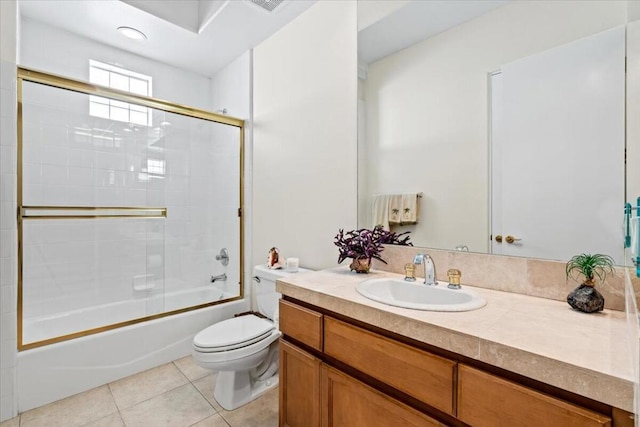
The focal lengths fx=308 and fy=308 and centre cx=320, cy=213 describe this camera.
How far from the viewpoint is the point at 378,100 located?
5.80 ft

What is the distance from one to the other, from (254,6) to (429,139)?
161cm

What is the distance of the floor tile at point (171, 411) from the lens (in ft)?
5.41

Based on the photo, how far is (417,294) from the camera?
4.43 ft

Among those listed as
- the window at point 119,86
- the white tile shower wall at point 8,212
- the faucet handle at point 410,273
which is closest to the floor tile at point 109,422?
the white tile shower wall at point 8,212

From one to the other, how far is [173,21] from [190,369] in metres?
2.59

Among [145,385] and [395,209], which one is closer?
[395,209]

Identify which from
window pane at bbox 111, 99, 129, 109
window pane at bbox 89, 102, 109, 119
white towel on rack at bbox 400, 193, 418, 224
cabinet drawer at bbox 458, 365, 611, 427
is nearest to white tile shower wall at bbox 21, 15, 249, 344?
window pane at bbox 89, 102, 109, 119

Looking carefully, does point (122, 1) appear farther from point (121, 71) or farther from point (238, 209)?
point (238, 209)

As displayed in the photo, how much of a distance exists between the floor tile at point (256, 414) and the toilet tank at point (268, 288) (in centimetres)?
51

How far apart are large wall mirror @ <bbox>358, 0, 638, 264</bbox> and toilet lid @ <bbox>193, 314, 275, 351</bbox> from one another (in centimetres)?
91

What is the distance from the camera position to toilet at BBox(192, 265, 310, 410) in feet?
5.49

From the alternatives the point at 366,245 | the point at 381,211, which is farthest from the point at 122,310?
the point at 381,211

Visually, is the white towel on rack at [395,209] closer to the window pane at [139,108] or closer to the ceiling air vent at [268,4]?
the ceiling air vent at [268,4]

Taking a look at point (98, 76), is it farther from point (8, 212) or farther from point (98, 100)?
point (8, 212)
